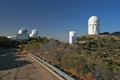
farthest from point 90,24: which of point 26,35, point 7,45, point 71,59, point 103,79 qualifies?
point 103,79

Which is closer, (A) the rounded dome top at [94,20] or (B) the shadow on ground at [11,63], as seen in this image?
(B) the shadow on ground at [11,63]

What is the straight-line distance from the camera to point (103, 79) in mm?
10781

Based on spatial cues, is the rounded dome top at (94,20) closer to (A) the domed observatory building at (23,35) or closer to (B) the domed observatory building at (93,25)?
(B) the domed observatory building at (93,25)

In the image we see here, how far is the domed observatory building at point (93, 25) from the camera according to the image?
280 feet

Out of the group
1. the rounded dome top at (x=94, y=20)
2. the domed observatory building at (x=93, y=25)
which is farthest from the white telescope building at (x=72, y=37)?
the domed observatory building at (x=93, y=25)

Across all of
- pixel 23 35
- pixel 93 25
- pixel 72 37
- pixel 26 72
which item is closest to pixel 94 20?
pixel 93 25

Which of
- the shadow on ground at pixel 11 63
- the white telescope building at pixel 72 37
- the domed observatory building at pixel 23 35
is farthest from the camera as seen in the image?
the domed observatory building at pixel 23 35

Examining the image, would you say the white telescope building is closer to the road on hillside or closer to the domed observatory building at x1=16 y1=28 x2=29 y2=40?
the domed observatory building at x1=16 y1=28 x2=29 y2=40

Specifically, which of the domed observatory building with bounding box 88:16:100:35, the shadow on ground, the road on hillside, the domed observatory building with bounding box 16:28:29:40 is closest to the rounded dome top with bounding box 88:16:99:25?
the domed observatory building with bounding box 88:16:100:35

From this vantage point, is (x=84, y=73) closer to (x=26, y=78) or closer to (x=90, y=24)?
(x=26, y=78)

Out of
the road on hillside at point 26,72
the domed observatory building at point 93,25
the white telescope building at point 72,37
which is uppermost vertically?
the domed observatory building at point 93,25

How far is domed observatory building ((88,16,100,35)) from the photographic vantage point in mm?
85319

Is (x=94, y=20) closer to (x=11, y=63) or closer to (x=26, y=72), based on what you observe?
(x=11, y=63)

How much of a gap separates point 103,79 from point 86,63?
4.19 m
